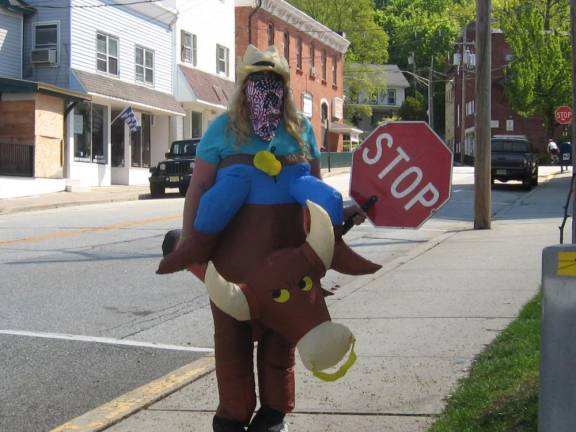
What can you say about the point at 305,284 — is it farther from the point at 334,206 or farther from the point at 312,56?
the point at 312,56

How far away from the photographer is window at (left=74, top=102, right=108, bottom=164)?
95.8ft

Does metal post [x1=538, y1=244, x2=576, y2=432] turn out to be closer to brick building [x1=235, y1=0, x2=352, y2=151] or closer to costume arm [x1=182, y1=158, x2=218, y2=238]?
costume arm [x1=182, y1=158, x2=218, y2=238]

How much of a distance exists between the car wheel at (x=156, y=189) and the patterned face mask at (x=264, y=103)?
74.5ft

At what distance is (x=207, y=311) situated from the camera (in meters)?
8.80

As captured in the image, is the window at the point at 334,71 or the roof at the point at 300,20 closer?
the roof at the point at 300,20

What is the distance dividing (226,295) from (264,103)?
0.86m

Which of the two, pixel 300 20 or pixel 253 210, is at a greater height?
pixel 300 20

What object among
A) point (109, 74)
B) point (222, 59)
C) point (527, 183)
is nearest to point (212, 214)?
point (527, 183)

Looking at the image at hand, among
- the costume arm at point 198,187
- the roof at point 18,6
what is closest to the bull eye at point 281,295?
the costume arm at point 198,187

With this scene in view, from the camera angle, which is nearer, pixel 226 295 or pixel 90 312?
pixel 226 295

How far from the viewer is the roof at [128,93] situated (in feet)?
94.1

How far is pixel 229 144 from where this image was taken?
148 inches

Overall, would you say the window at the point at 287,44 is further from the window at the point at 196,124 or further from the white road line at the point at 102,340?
the white road line at the point at 102,340

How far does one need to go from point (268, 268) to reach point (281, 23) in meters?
43.3
